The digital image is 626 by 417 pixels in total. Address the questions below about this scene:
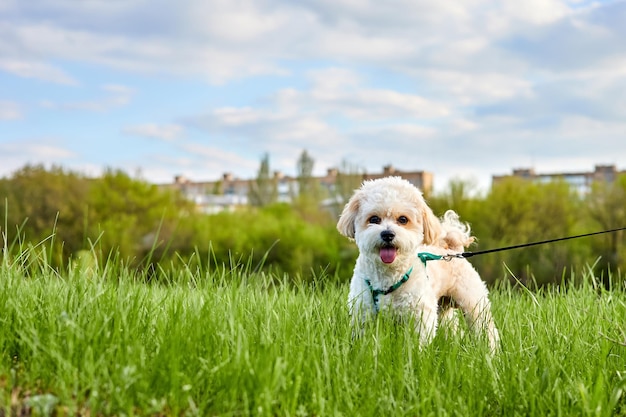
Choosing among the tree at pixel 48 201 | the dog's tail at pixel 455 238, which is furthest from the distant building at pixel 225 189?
the dog's tail at pixel 455 238

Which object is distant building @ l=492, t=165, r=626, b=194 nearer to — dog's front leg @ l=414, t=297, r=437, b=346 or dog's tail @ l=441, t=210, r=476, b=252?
dog's tail @ l=441, t=210, r=476, b=252

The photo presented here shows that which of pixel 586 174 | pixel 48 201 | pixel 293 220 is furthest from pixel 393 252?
pixel 586 174

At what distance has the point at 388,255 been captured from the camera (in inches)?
218

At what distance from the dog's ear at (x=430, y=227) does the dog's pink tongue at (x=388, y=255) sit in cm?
51

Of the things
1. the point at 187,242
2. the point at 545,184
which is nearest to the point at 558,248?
the point at 545,184

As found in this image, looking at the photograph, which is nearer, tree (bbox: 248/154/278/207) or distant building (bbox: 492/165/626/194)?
tree (bbox: 248/154/278/207)

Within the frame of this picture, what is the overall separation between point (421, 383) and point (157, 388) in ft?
5.50

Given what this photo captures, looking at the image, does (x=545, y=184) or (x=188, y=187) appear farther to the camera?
(x=188, y=187)

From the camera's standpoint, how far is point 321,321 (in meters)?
5.41

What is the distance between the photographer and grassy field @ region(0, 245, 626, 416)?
3902 mm

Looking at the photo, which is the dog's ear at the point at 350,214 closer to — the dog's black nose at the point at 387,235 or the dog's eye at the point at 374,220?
the dog's eye at the point at 374,220

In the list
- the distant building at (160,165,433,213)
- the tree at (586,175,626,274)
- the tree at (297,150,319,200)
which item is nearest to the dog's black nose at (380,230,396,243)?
the tree at (586,175,626,274)

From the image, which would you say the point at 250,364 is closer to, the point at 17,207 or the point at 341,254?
the point at 17,207

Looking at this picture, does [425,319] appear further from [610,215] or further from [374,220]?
[610,215]
